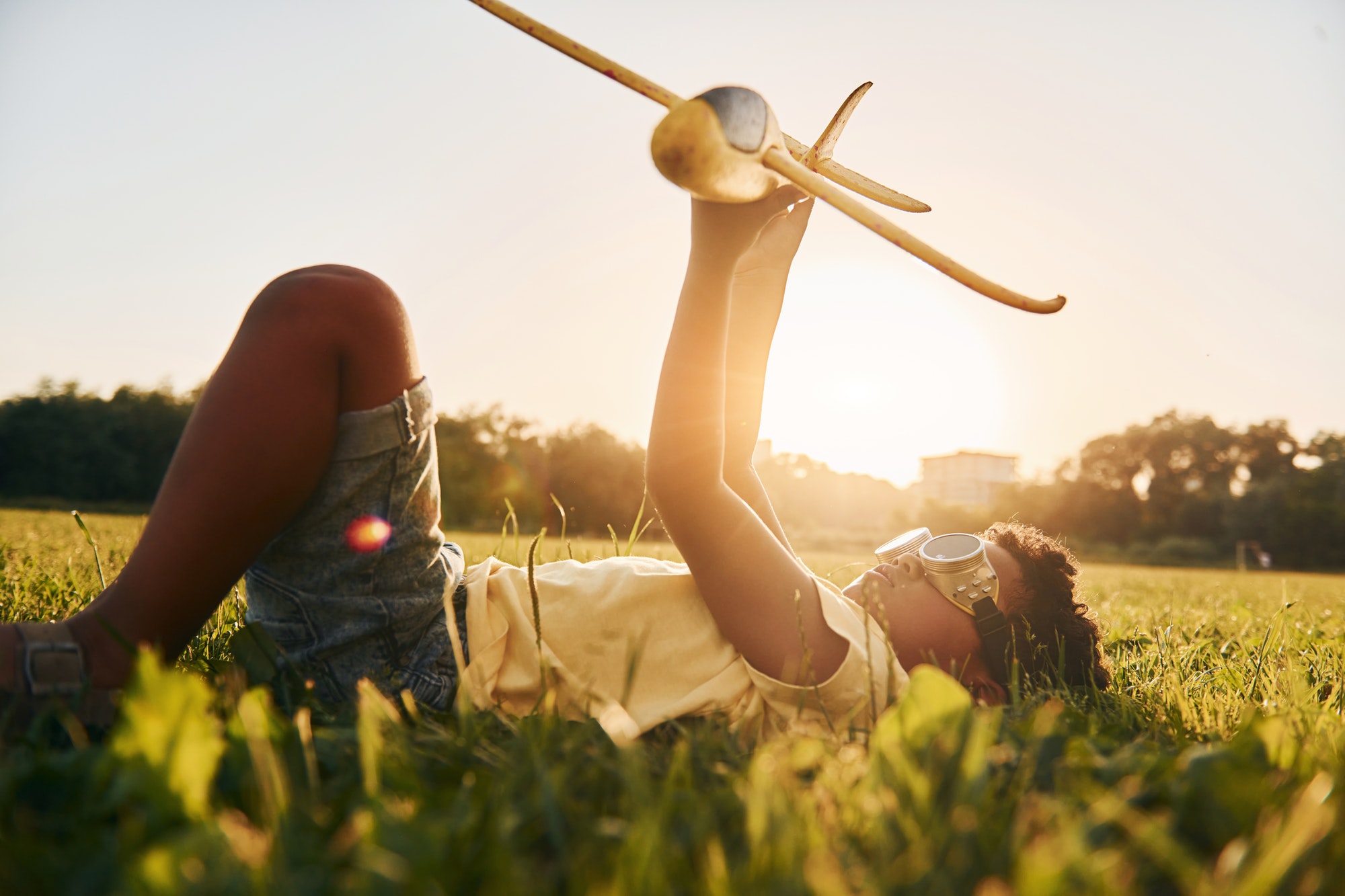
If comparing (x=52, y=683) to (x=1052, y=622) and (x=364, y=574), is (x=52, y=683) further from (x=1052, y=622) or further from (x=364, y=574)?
(x=1052, y=622)

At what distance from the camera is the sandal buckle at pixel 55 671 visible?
1122mm

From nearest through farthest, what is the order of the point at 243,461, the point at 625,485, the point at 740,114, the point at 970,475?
the point at 740,114 → the point at 243,461 → the point at 625,485 → the point at 970,475

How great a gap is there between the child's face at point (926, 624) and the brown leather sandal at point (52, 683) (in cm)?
156

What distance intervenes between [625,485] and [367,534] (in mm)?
32011

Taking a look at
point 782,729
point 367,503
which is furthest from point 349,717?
point 782,729

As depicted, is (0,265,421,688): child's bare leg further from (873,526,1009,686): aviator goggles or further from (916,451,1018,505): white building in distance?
(916,451,1018,505): white building in distance

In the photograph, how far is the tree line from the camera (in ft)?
108

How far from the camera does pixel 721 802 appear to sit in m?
0.83

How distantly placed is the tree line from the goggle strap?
2432 centimetres

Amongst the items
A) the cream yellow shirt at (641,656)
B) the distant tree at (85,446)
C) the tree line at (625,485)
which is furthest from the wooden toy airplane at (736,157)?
the distant tree at (85,446)

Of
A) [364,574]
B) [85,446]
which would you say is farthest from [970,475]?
[364,574]

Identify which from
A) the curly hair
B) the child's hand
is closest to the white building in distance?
the curly hair

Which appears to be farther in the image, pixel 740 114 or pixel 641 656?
pixel 641 656

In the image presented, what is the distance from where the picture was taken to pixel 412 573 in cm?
150
